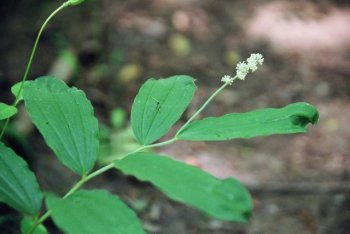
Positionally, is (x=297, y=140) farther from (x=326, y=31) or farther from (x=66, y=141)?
(x=66, y=141)

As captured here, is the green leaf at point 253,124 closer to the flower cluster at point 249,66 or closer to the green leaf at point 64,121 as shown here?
the flower cluster at point 249,66

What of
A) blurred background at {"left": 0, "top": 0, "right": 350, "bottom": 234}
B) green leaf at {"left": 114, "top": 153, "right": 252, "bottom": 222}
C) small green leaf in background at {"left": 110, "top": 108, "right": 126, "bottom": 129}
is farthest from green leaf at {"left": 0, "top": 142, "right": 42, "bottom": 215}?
small green leaf in background at {"left": 110, "top": 108, "right": 126, "bottom": 129}

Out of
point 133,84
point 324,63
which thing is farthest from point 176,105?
point 324,63

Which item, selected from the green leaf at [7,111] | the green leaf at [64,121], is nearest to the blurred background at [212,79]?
the green leaf at [7,111]

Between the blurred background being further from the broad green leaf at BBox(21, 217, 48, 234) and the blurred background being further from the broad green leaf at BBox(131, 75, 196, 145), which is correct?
the broad green leaf at BBox(131, 75, 196, 145)

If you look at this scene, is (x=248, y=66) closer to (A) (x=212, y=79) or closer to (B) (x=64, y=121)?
(B) (x=64, y=121)

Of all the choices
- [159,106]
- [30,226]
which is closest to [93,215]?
[159,106]
